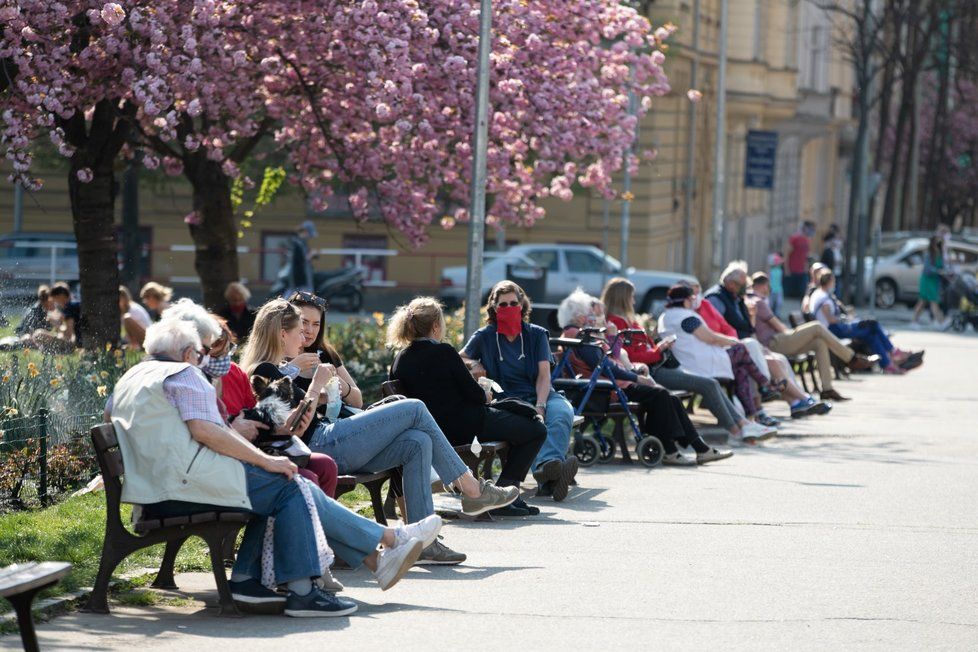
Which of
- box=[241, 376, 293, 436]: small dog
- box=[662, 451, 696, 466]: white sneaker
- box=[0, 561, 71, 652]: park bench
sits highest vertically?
box=[241, 376, 293, 436]: small dog

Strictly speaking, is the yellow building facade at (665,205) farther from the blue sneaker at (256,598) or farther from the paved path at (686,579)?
the blue sneaker at (256,598)

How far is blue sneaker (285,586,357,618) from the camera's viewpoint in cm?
736

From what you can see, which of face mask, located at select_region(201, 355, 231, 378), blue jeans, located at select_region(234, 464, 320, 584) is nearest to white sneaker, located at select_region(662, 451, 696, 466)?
face mask, located at select_region(201, 355, 231, 378)

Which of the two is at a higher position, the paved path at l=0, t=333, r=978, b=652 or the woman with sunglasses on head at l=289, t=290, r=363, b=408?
the woman with sunglasses on head at l=289, t=290, r=363, b=408

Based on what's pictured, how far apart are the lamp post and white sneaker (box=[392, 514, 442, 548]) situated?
601cm

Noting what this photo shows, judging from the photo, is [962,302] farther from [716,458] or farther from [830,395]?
[716,458]

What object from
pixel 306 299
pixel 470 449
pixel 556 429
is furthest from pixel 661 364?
pixel 306 299

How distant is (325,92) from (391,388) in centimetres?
718

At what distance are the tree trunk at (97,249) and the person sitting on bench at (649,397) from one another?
4818 millimetres

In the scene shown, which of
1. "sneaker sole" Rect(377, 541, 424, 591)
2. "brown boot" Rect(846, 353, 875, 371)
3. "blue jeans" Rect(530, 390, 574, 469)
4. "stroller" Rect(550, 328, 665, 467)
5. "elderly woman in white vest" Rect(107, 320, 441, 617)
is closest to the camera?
"elderly woman in white vest" Rect(107, 320, 441, 617)

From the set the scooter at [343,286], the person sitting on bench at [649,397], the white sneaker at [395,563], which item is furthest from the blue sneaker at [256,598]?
the scooter at [343,286]

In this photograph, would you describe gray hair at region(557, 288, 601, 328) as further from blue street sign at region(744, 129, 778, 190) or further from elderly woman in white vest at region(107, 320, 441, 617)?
blue street sign at region(744, 129, 778, 190)

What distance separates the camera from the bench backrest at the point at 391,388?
393 inches

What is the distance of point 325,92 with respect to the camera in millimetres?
16641
